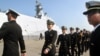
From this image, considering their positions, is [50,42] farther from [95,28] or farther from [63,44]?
[95,28]

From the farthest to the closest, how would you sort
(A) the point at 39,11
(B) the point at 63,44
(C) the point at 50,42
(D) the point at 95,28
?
(A) the point at 39,11
(B) the point at 63,44
(C) the point at 50,42
(D) the point at 95,28

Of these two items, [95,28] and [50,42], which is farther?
[50,42]

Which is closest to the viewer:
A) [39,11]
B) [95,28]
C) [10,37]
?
[95,28]

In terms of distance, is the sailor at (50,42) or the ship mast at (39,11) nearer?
the sailor at (50,42)

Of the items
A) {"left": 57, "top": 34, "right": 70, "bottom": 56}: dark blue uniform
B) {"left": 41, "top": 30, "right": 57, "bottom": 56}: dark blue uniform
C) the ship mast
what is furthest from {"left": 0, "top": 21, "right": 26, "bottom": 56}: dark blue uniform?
the ship mast

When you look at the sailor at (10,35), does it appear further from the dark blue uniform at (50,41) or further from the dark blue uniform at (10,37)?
the dark blue uniform at (50,41)

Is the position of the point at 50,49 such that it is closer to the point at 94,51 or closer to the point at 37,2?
the point at 94,51

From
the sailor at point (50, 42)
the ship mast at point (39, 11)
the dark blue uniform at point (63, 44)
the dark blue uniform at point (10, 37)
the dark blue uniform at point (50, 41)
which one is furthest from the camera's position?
the ship mast at point (39, 11)

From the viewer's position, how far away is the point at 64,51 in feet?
42.1

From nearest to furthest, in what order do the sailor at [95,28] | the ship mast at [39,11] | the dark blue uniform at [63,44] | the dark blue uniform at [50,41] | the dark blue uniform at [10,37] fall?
the sailor at [95,28] < the dark blue uniform at [10,37] < the dark blue uniform at [50,41] < the dark blue uniform at [63,44] < the ship mast at [39,11]

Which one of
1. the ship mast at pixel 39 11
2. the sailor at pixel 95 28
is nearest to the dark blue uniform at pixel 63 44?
the sailor at pixel 95 28

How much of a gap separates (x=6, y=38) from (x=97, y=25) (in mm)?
3524

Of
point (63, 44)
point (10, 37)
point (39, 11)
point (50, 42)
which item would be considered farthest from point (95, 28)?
point (39, 11)

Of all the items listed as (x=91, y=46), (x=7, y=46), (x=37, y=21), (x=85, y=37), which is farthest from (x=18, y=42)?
(x=37, y=21)
